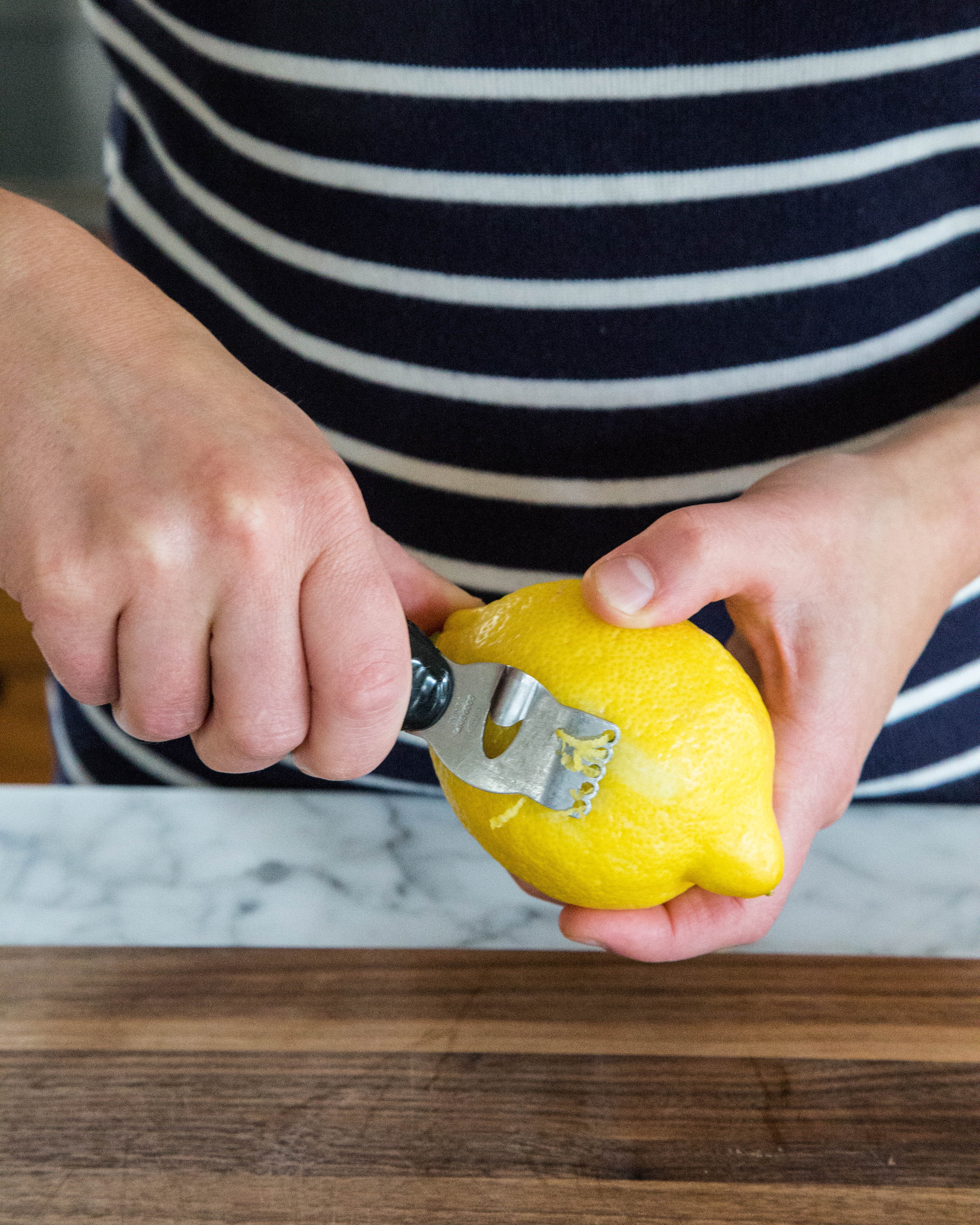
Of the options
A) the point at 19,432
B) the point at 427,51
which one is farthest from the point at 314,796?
the point at 427,51

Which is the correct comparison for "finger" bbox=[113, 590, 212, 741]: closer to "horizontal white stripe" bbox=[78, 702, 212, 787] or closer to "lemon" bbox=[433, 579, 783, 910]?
"lemon" bbox=[433, 579, 783, 910]

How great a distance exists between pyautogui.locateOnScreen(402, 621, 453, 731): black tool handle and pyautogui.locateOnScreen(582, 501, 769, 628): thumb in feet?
0.29

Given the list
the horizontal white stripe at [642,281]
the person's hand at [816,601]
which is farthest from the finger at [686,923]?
the horizontal white stripe at [642,281]

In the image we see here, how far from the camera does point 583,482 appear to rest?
2.59 feet

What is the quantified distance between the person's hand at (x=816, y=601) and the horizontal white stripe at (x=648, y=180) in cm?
18

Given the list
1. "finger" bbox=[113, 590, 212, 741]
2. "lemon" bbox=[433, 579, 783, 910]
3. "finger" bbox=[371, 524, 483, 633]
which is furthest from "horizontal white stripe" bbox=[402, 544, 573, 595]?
"finger" bbox=[113, 590, 212, 741]

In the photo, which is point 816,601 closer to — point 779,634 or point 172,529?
point 779,634

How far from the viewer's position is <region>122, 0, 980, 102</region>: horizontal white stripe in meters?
0.67

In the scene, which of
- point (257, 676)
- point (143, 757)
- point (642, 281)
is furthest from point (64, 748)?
point (642, 281)

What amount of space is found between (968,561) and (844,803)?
0.63 ft

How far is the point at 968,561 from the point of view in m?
0.73

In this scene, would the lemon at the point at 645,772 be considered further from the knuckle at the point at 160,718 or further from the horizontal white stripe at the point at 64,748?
the horizontal white stripe at the point at 64,748

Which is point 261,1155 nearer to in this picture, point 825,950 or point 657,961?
point 657,961

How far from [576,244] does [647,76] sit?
11 cm
